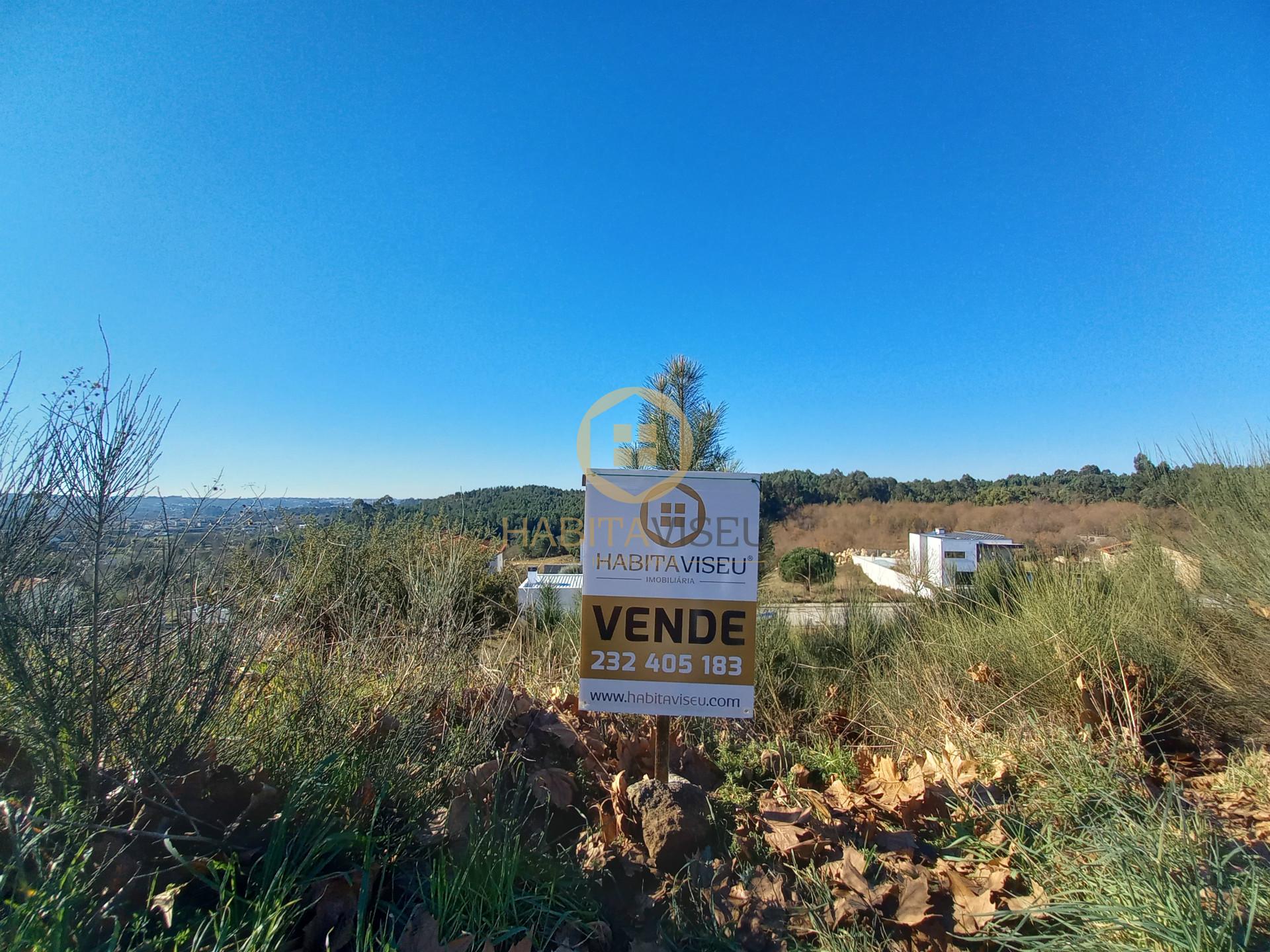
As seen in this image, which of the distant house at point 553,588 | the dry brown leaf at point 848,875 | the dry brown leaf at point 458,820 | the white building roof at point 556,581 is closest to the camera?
the dry brown leaf at point 848,875

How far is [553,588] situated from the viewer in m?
8.50

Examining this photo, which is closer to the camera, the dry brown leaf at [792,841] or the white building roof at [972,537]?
the dry brown leaf at [792,841]

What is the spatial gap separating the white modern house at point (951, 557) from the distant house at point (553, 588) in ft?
13.9

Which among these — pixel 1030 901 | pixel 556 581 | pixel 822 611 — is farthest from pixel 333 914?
pixel 556 581

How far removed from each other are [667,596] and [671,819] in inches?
40.4

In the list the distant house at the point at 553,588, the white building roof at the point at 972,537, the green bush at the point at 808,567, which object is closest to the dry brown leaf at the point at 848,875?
the distant house at the point at 553,588

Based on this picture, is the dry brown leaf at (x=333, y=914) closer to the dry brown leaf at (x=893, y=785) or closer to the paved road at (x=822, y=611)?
the dry brown leaf at (x=893, y=785)

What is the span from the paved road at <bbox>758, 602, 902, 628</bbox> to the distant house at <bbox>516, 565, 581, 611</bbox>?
2.40m

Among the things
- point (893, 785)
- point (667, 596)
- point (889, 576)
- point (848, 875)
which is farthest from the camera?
point (889, 576)

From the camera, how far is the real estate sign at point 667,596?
Result: 309cm

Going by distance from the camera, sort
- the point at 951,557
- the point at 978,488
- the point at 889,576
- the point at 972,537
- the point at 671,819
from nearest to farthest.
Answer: the point at 671,819, the point at 951,557, the point at 889,576, the point at 972,537, the point at 978,488

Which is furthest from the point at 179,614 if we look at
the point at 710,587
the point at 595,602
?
the point at 710,587

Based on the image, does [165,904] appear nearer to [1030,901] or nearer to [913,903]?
[913,903]

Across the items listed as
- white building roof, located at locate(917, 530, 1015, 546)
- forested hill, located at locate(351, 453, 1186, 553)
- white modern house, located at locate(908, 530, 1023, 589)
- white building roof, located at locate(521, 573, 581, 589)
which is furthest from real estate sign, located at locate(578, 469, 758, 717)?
white building roof, located at locate(917, 530, 1015, 546)
